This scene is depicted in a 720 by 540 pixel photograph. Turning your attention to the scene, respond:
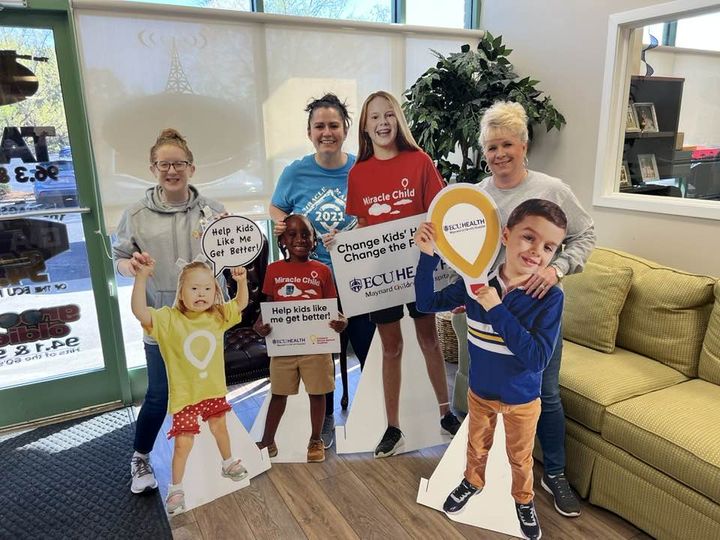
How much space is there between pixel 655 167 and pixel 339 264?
6.29 ft

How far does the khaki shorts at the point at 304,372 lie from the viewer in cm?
228

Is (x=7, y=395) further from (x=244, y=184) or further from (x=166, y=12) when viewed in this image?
(x=166, y=12)

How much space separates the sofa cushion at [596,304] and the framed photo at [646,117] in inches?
39.4

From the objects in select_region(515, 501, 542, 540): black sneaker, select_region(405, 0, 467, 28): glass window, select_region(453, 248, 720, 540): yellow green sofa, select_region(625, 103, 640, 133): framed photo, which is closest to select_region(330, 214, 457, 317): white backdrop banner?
select_region(453, 248, 720, 540): yellow green sofa

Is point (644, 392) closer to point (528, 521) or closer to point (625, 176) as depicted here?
point (528, 521)

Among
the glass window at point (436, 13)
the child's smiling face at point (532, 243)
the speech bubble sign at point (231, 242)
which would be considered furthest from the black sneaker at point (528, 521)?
the glass window at point (436, 13)

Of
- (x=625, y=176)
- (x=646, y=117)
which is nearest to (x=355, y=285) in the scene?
(x=625, y=176)

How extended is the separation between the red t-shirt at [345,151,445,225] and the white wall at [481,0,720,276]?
50.4 inches

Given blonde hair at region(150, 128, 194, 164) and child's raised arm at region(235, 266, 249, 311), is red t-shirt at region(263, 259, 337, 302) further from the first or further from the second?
blonde hair at region(150, 128, 194, 164)

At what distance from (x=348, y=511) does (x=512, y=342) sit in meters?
0.95

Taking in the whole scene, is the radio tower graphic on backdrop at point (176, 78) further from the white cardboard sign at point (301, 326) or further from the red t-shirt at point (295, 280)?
the white cardboard sign at point (301, 326)

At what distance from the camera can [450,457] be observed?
2.00 m

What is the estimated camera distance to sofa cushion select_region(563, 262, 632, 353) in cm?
230

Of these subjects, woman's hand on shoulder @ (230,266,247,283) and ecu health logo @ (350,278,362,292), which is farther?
ecu health logo @ (350,278,362,292)
